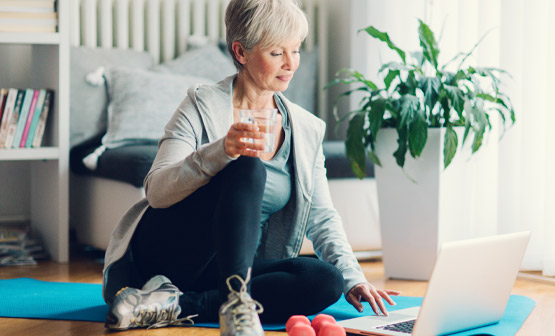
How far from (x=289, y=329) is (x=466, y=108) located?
1101 mm

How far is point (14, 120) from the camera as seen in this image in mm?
2811

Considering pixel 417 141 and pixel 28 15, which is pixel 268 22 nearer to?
pixel 417 141

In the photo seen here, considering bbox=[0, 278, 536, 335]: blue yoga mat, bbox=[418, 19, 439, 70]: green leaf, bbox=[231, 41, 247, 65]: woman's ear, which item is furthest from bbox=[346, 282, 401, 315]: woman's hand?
bbox=[418, 19, 439, 70]: green leaf

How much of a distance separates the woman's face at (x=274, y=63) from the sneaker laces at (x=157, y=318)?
543 mm

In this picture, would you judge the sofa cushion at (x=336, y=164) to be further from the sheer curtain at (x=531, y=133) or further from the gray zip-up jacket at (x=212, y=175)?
the gray zip-up jacket at (x=212, y=175)

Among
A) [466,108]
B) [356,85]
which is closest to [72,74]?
[356,85]

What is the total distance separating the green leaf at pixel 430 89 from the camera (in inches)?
94.3

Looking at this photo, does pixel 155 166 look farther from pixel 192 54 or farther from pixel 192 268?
pixel 192 54

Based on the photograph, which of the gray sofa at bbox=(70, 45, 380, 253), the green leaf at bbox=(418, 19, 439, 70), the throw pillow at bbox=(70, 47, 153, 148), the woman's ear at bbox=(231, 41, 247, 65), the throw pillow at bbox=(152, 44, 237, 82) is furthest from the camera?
the throw pillow at bbox=(152, 44, 237, 82)

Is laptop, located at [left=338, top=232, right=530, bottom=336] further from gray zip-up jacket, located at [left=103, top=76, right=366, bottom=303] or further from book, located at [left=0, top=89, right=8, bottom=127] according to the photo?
book, located at [left=0, top=89, right=8, bottom=127]

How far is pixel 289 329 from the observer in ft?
5.09

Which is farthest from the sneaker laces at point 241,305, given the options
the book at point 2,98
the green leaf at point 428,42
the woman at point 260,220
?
the book at point 2,98

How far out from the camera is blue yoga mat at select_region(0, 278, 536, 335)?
182 cm

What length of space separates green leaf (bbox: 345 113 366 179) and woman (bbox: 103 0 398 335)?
0.61 m
